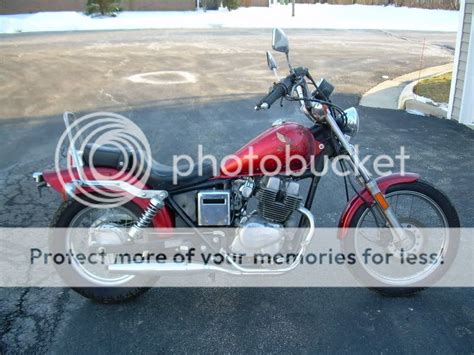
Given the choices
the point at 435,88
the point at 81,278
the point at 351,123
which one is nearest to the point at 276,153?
the point at 351,123

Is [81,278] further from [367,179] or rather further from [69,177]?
[367,179]

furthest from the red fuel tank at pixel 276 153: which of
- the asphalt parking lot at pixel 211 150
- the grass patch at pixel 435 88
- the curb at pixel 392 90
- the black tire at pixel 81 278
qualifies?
the grass patch at pixel 435 88

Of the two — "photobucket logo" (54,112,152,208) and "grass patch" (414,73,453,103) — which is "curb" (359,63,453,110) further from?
"photobucket logo" (54,112,152,208)

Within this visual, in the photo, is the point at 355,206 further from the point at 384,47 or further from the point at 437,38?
the point at 437,38

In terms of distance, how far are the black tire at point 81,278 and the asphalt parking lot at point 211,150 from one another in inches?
3.3

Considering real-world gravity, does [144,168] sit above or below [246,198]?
above

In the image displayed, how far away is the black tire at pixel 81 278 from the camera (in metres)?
3.20

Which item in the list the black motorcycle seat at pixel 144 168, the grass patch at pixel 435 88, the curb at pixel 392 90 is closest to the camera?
the black motorcycle seat at pixel 144 168

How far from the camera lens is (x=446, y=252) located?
3.42 metres

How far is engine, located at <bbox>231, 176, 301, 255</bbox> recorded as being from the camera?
3.15m

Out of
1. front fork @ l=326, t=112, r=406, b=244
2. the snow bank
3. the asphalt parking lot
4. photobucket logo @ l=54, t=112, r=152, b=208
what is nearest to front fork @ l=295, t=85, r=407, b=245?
front fork @ l=326, t=112, r=406, b=244

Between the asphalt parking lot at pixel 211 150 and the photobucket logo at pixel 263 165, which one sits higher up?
the photobucket logo at pixel 263 165

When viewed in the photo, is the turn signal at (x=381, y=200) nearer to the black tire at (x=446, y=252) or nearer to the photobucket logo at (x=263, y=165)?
the black tire at (x=446, y=252)

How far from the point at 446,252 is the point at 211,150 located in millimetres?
3630
